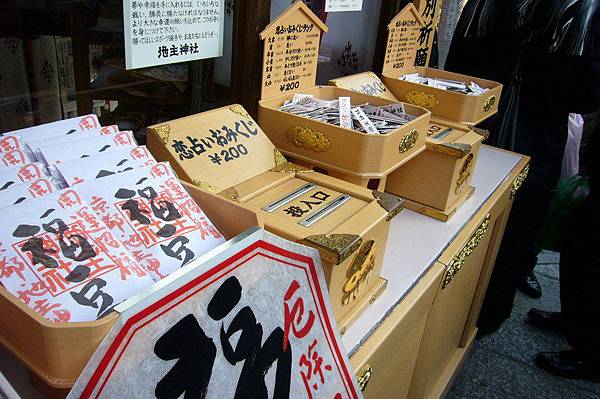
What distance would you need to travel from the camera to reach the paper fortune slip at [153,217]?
3.24 feet

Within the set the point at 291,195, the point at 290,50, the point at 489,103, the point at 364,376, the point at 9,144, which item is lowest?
the point at 364,376

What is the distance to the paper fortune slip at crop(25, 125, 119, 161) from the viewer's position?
1.04m

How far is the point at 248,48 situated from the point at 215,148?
521 mm

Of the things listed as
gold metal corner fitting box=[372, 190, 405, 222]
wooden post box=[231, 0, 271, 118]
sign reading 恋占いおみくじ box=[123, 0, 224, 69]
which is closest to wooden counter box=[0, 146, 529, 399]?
gold metal corner fitting box=[372, 190, 405, 222]

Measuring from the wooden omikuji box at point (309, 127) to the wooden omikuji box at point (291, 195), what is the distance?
0.37 ft

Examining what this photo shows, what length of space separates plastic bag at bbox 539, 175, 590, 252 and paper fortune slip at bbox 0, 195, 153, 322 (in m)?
3.59

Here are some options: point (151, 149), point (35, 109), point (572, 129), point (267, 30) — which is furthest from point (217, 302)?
point (572, 129)

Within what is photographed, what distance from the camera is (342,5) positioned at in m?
2.25

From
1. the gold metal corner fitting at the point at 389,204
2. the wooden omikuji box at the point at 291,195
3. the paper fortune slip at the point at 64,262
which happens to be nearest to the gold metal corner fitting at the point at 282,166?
the wooden omikuji box at the point at 291,195

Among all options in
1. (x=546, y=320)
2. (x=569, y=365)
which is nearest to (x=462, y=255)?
(x=569, y=365)

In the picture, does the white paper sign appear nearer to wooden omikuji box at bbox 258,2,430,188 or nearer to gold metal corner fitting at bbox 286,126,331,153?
wooden omikuji box at bbox 258,2,430,188

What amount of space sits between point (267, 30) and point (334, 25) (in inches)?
32.7

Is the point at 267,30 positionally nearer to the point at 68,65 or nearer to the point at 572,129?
the point at 68,65

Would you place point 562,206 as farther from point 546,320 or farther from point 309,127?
point 309,127
